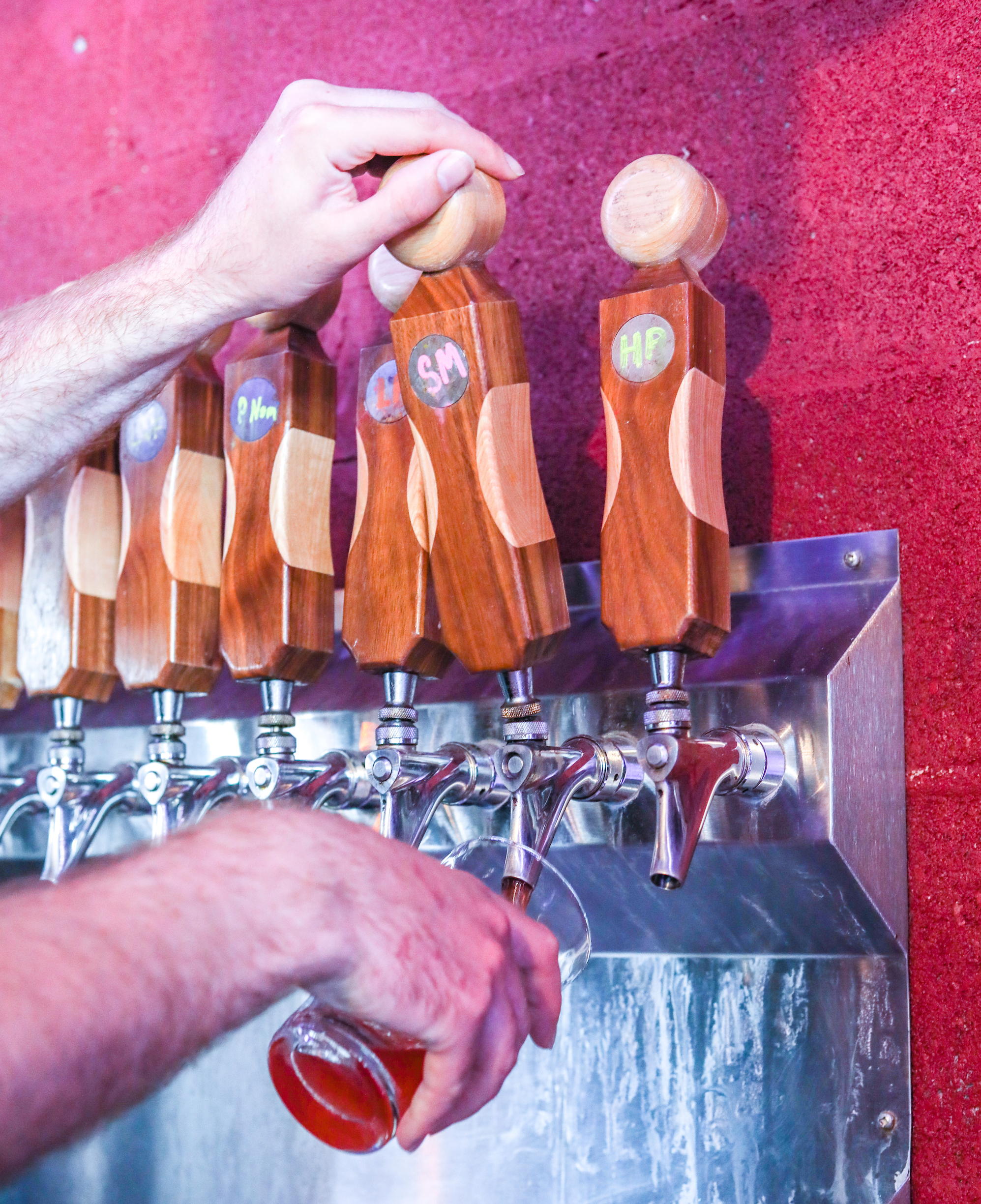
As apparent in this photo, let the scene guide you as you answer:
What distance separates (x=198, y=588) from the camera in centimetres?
89

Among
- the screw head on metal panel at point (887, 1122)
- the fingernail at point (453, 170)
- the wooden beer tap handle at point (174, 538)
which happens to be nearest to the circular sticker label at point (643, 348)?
the fingernail at point (453, 170)

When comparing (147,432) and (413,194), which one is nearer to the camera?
(413,194)

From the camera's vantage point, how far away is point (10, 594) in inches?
40.2

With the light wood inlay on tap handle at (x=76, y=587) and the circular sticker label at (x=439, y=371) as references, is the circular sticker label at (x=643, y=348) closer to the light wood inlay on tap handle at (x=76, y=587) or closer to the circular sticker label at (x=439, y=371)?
the circular sticker label at (x=439, y=371)

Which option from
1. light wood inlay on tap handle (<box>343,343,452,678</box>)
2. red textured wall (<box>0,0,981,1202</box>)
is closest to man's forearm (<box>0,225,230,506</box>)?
light wood inlay on tap handle (<box>343,343,452,678</box>)

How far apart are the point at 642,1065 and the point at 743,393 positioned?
1.50 ft

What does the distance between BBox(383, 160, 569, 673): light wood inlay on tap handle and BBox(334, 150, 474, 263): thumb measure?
0.04 ft

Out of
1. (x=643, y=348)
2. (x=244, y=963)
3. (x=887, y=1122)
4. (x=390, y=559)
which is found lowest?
(x=887, y=1122)

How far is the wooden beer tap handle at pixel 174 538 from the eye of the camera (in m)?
0.88

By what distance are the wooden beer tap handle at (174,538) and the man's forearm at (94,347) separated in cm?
3

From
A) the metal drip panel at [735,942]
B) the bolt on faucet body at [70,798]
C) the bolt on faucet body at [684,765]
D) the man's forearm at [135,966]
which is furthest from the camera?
the bolt on faucet body at [70,798]

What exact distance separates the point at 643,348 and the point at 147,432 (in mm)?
401

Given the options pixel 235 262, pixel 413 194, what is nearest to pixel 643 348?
pixel 413 194

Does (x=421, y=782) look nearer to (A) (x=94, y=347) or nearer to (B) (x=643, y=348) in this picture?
(B) (x=643, y=348)
